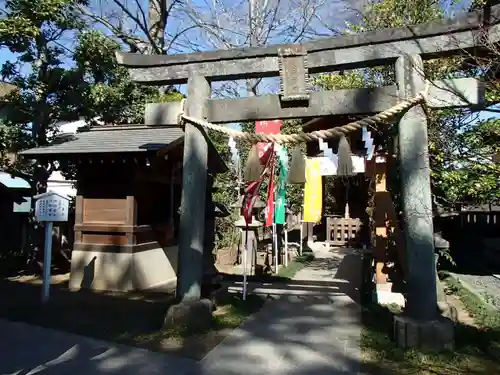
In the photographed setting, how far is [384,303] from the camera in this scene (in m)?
8.12

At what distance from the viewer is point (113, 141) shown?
1069 centimetres

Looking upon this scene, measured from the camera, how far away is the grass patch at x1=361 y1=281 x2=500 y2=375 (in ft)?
15.3

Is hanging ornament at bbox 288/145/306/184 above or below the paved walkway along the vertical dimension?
above

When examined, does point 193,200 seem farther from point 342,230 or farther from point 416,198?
point 342,230

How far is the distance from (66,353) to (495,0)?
25.4 ft

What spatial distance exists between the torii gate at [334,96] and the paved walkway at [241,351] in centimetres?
111

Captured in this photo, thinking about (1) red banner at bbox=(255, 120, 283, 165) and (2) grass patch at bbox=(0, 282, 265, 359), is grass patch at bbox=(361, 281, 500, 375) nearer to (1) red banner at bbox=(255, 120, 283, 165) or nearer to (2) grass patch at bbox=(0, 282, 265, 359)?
(2) grass patch at bbox=(0, 282, 265, 359)

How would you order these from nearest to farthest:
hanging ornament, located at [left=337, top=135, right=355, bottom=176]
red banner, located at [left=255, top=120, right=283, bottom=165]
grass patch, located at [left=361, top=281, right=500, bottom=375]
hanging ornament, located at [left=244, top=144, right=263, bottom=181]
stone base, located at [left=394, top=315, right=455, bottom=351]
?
grass patch, located at [left=361, top=281, right=500, bottom=375] < stone base, located at [left=394, top=315, right=455, bottom=351] < hanging ornament, located at [left=337, top=135, right=355, bottom=176] < hanging ornament, located at [left=244, top=144, right=263, bottom=181] < red banner, located at [left=255, top=120, right=283, bottom=165]

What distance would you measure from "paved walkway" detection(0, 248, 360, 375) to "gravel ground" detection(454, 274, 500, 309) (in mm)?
2898

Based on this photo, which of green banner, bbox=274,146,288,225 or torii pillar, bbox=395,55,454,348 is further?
green banner, bbox=274,146,288,225

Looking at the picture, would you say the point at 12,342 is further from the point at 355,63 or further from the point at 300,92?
the point at 355,63

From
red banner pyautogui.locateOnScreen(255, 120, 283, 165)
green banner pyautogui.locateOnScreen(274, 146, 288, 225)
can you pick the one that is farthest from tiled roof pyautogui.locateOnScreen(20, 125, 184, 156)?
green banner pyautogui.locateOnScreen(274, 146, 288, 225)

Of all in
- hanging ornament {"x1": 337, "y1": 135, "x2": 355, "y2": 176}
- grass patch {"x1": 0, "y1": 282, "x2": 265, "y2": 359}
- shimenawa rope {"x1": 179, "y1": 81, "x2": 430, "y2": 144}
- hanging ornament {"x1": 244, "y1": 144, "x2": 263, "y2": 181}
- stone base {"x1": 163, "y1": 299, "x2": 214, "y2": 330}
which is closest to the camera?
shimenawa rope {"x1": 179, "y1": 81, "x2": 430, "y2": 144}

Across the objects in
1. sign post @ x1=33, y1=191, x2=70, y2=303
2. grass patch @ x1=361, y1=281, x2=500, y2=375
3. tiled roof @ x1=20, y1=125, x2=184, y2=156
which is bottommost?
grass patch @ x1=361, y1=281, x2=500, y2=375
